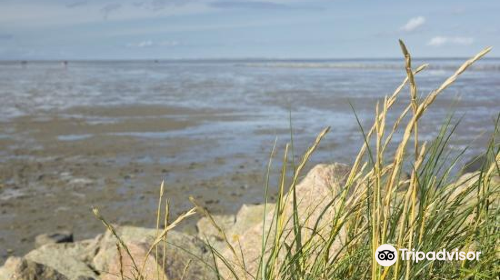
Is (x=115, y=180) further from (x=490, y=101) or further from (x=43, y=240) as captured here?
(x=490, y=101)

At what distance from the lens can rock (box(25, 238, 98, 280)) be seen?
589 centimetres

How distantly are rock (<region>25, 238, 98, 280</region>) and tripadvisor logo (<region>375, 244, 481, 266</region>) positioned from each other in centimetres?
397

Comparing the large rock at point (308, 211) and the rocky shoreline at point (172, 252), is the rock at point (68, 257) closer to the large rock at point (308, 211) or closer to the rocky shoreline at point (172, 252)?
the rocky shoreline at point (172, 252)

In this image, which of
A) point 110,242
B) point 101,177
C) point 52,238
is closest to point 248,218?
point 110,242

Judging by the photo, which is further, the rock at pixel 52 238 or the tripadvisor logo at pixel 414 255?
the rock at pixel 52 238

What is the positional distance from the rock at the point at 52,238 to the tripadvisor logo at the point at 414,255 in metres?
7.47

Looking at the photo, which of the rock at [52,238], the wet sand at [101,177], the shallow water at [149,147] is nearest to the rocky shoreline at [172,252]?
the shallow water at [149,147]

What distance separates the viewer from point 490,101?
1003 inches

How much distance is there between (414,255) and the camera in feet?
6.12

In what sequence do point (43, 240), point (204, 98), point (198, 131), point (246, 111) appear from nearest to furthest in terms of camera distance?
point (43, 240), point (198, 131), point (246, 111), point (204, 98)

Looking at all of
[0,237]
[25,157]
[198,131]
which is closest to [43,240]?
[0,237]

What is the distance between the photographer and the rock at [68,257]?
5.89 metres

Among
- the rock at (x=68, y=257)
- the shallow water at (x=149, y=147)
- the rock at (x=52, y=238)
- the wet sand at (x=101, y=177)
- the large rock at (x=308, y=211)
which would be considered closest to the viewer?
the large rock at (x=308, y=211)

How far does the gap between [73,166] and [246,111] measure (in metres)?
10.8
